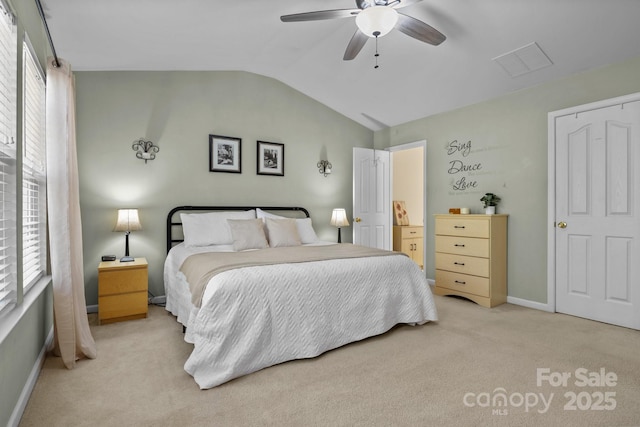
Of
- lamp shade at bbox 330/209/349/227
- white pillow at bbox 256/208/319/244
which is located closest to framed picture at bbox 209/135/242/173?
white pillow at bbox 256/208/319/244

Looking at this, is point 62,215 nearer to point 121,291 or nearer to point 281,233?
point 121,291

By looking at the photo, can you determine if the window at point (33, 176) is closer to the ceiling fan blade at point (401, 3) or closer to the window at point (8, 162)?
the window at point (8, 162)

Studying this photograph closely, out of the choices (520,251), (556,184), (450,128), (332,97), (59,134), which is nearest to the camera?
(59,134)

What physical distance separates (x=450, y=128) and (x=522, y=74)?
111cm

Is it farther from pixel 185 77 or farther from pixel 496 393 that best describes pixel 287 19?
A: pixel 496 393

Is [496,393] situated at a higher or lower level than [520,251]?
lower

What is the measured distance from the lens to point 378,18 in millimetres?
2301

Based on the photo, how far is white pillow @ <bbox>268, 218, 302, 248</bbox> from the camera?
3832mm

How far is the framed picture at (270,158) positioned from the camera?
4.61 m

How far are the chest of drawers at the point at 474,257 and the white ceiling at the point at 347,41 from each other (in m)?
1.52

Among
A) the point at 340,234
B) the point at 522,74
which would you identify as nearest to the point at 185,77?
the point at 340,234


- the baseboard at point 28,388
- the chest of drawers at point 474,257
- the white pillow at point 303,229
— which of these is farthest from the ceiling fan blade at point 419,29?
the baseboard at point 28,388

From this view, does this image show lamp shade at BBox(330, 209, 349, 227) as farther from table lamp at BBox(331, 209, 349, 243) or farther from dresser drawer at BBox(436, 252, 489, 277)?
dresser drawer at BBox(436, 252, 489, 277)

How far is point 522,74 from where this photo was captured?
3.56m
